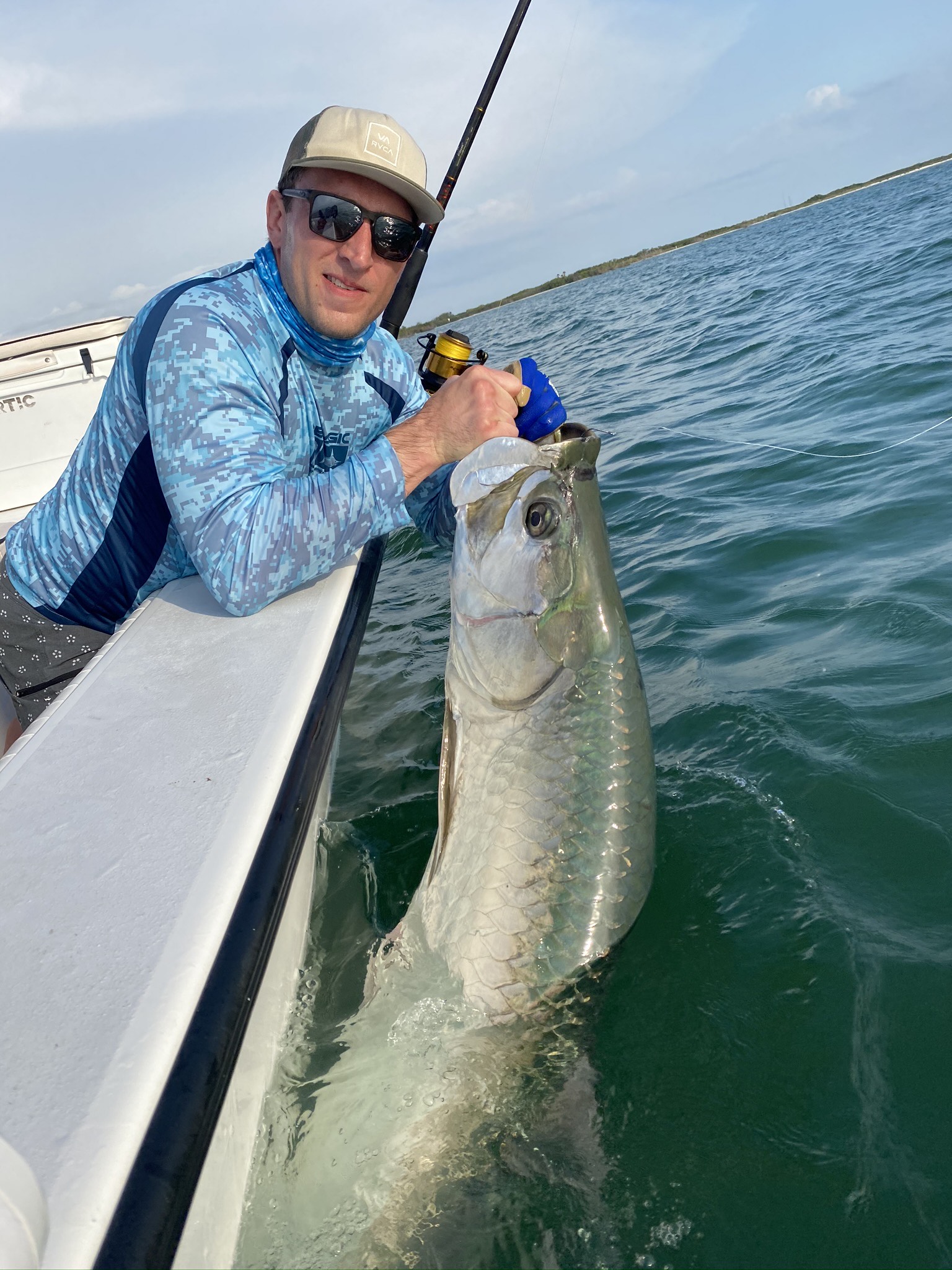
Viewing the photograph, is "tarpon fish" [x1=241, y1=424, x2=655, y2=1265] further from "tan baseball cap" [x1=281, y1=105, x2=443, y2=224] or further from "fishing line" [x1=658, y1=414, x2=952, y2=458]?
"fishing line" [x1=658, y1=414, x2=952, y2=458]

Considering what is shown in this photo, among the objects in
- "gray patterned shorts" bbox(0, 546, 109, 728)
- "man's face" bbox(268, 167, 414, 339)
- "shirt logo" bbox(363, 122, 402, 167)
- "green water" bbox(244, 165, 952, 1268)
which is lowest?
"green water" bbox(244, 165, 952, 1268)

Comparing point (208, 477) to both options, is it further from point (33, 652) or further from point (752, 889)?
point (752, 889)

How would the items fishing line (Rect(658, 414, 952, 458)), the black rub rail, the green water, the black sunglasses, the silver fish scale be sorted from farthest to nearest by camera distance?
fishing line (Rect(658, 414, 952, 458)), the black sunglasses, the silver fish scale, the green water, the black rub rail

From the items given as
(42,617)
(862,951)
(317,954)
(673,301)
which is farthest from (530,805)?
(673,301)

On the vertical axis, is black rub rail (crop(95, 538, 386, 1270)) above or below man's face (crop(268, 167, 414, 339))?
below

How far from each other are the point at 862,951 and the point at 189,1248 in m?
1.74

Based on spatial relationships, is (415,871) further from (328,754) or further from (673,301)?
(673,301)

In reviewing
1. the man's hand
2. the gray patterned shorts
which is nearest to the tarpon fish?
the man's hand

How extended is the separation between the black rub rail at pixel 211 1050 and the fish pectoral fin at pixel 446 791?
1.26 feet

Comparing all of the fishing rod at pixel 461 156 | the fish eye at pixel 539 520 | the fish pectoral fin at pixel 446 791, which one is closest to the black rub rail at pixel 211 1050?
the fish pectoral fin at pixel 446 791

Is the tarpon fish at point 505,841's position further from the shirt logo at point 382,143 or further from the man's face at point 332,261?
the shirt logo at point 382,143

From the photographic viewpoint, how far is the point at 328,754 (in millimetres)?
2295

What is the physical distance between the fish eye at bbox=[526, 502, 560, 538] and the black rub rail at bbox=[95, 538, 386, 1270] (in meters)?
0.72

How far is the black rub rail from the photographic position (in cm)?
111
